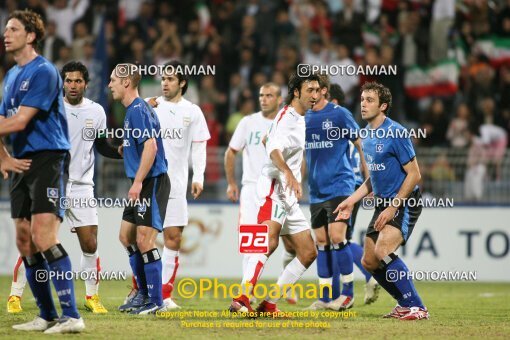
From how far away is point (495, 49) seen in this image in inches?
775

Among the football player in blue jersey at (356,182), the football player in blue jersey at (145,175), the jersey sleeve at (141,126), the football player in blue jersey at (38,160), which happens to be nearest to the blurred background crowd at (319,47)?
the football player in blue jersey at (356,182)

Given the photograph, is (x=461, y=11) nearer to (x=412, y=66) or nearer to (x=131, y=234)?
(x=412, y=66)

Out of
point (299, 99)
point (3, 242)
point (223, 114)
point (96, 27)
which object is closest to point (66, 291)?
point (299, 99)

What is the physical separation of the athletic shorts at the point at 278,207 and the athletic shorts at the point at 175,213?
1.59m

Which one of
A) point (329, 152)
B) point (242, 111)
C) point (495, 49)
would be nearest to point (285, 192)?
point (329, 152)

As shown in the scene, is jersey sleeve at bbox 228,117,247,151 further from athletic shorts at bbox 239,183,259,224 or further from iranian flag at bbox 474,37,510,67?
iranian flag at bbox 474,37,510,67

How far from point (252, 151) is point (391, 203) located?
3.35 m

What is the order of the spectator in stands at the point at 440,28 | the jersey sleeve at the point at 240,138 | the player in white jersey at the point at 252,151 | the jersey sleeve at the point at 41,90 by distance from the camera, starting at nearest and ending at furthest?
the jersey sleeve at the point at 41,90 < the player in white jersey at the point at 252,151 < the jersey sleeve at the point at 240,138 < the spectator in stands at the point at 440,28

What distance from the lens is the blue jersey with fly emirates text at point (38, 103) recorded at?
8070 millimetres

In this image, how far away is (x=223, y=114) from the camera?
18531 mm

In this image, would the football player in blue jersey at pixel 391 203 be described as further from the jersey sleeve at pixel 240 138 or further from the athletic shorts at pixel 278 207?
the jersey sleeve at pixel 240 138

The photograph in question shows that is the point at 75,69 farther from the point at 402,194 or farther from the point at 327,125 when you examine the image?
the point at 402,194

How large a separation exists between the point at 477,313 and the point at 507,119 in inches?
320

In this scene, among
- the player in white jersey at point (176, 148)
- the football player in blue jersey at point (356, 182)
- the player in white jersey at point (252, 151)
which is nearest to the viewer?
the player in white jersey at point (176, 148)
